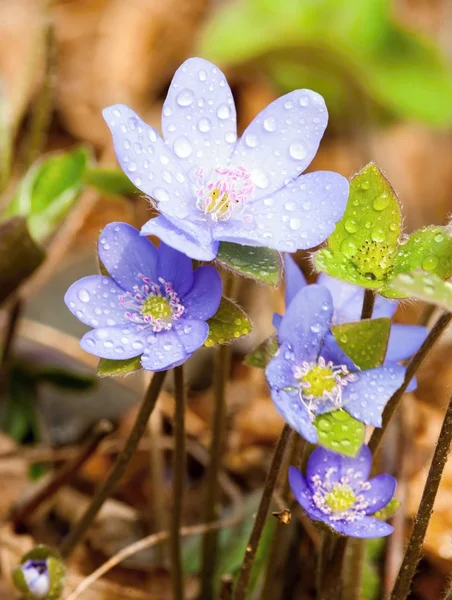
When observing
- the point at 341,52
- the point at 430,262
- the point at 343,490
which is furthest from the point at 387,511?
the point at 341,52

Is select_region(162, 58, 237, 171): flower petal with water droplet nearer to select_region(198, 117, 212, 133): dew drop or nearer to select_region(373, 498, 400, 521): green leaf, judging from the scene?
select_region(198, 117, 212, 133): dew drop

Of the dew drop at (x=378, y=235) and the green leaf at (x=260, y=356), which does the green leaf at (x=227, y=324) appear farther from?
the dew drop at (x=378, y=235)

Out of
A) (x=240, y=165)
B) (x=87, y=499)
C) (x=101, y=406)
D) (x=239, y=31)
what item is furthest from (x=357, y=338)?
(x=239, y=31)

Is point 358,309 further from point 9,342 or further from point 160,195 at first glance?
point 9,342

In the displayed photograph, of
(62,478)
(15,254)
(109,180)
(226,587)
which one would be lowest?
(62,478)

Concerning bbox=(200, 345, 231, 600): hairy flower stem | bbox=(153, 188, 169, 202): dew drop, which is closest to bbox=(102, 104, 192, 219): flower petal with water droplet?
bbox=(153, 188, 169, 202): dew drop

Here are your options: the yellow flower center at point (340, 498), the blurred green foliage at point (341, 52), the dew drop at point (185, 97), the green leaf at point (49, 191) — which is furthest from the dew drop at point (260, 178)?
the blurred green foliage at point (341, 52)
